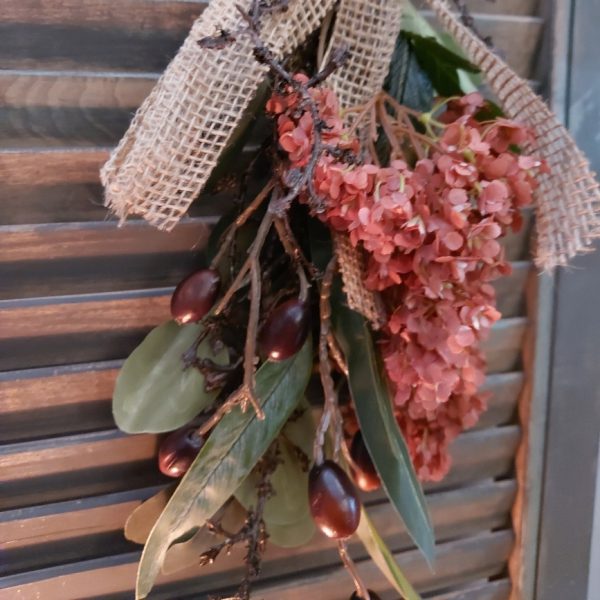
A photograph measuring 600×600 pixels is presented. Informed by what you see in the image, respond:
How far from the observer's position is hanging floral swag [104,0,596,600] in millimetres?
490

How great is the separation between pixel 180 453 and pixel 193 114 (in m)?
0.31

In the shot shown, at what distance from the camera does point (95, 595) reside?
679 millimetres

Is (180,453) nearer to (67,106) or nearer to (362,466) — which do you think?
(362,466)

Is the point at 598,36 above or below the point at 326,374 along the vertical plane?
above

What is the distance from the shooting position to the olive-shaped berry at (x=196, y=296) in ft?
1.83

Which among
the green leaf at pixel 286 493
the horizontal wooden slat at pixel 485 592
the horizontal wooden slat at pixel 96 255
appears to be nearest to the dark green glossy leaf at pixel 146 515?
the green leaf at pixel 286 493

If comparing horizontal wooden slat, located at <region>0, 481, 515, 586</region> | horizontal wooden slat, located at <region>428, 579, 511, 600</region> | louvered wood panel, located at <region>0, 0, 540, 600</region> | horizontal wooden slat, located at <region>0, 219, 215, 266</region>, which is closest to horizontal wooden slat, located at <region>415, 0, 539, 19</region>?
louvered wood panel, located at <region>0, 0, 540, 600</region>

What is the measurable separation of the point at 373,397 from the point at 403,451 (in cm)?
6

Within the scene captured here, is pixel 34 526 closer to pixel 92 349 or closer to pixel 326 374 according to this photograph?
pixel 92 349

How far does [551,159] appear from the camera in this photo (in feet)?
1.94

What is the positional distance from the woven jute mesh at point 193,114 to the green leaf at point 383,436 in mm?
189

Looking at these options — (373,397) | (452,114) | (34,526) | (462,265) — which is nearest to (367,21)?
(452,114)

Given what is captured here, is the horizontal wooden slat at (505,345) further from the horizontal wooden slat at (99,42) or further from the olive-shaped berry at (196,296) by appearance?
the horizontal wooden slat at (99,42)

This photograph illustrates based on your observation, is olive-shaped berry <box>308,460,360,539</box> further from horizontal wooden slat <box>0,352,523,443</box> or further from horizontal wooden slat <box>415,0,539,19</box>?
horizontal wooden slat <box>415,0,539,19</box>
